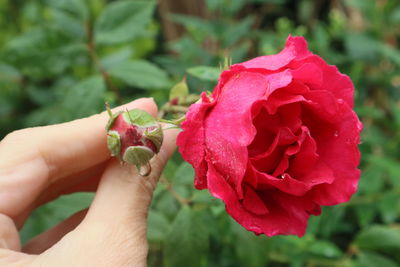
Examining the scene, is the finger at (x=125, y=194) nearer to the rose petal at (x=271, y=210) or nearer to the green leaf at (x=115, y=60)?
the rose petal at (x=271, y=210)

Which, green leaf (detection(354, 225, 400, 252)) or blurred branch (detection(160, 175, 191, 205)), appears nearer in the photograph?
blurred branch (detection(160, 175, 191, 205))

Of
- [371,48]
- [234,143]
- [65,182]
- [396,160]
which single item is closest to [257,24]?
[371,48]

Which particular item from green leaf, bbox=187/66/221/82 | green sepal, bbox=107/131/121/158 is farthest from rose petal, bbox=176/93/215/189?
green leaf, bbox=187/66/221/82

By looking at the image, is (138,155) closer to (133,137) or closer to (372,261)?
(133,137)

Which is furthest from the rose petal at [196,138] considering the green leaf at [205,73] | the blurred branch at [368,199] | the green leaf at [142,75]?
the blurred branch at [368,199]

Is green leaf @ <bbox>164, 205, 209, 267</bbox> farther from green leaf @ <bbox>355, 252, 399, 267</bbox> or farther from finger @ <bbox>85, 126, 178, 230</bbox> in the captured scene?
green leaf @ <bbox>355, 252, 399, 267</bbox>

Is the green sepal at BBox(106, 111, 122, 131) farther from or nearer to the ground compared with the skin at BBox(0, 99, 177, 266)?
farther from the ground

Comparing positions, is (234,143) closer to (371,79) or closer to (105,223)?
(105,223)

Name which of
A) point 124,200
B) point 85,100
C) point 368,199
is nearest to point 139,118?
point 124,200

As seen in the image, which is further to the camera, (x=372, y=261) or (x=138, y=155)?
(x=372, y=261)
